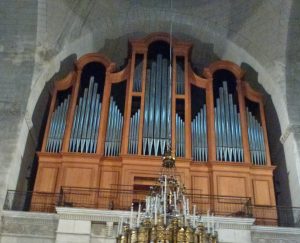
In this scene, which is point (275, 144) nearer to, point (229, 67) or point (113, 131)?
point (229, 67)

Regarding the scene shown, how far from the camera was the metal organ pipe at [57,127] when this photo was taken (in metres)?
12.8

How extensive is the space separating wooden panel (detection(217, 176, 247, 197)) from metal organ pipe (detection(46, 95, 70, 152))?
186 inches

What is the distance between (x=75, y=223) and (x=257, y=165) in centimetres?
541

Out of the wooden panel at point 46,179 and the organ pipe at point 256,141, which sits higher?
the organ pipe at point 256,141

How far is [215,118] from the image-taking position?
13.7 meters

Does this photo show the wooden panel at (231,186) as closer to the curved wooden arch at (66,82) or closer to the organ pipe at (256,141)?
the organ pipe at (256,141)


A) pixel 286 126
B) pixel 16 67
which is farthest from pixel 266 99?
pixel 16 67

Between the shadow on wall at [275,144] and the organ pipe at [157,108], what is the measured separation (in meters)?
3.09

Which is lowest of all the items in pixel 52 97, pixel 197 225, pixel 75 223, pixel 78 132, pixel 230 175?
pixel 197 225

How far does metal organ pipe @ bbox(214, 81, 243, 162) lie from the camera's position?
12.8m

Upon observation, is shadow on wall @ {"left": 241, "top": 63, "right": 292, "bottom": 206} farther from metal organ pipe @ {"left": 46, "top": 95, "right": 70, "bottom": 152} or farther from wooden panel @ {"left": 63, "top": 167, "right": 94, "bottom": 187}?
metal organ pipe @ {"left": 46, "top": 95, "right": 70, "bottom": 152}

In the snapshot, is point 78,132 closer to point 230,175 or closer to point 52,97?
point 52,97

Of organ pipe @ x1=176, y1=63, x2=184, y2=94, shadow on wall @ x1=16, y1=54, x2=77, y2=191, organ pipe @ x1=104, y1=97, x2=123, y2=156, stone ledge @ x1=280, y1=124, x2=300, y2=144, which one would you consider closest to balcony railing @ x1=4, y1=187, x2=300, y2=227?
shadow on wall @ x1=16, y1=54, x2=77, y2=191

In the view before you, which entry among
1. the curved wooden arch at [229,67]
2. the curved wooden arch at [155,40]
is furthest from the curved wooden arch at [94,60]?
the curved wooden arch at [229,67]
